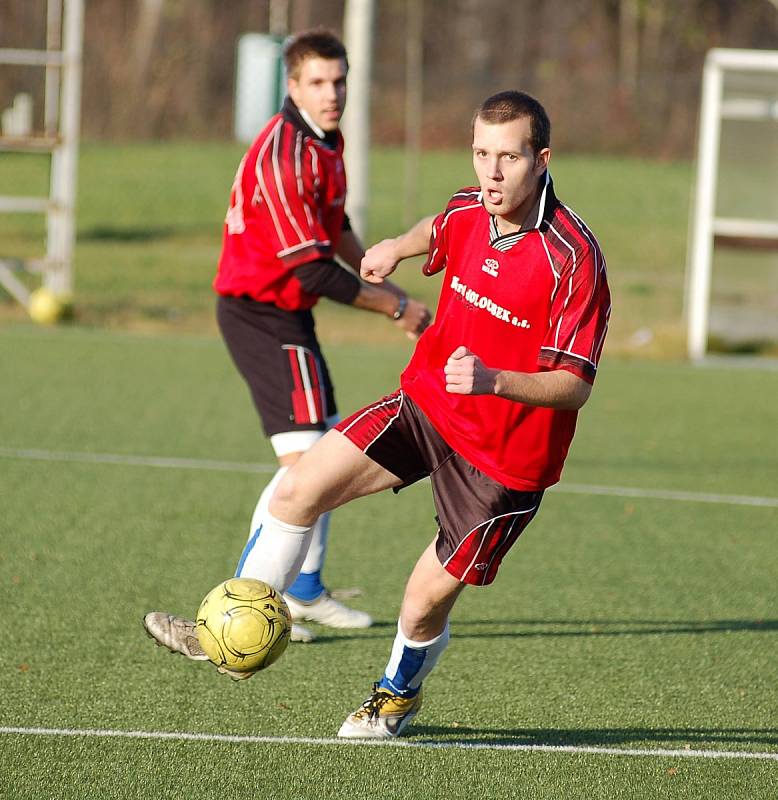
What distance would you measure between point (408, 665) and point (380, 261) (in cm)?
127

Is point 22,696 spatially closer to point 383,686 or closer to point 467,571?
point 383,686

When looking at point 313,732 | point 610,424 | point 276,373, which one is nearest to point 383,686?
point 313,732

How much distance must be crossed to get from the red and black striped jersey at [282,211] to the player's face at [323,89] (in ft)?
0.24

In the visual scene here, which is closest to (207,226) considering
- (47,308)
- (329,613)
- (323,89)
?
(47,308)

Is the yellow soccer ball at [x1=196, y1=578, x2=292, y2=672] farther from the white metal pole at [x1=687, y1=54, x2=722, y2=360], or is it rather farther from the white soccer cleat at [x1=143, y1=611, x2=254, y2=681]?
the white metal pole at [x1=687, y1=54, x2=722, y2=360]

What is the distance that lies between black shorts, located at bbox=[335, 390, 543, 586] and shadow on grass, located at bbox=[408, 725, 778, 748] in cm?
55

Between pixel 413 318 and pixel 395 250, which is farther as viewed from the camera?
pixel 413 318

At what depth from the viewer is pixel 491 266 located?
3904mm

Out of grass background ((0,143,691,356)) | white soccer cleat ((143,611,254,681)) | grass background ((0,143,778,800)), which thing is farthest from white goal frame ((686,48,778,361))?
white soccer cleat ((143,611,254,681))

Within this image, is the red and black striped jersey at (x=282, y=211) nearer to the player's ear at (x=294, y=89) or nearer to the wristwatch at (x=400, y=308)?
the player's ear at (x=294, y=89)

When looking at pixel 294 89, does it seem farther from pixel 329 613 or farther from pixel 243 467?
pixel 243 467

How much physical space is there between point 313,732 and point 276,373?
5.17 ft

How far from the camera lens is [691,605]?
589 centimetres

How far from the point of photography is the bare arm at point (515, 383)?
135 inches
